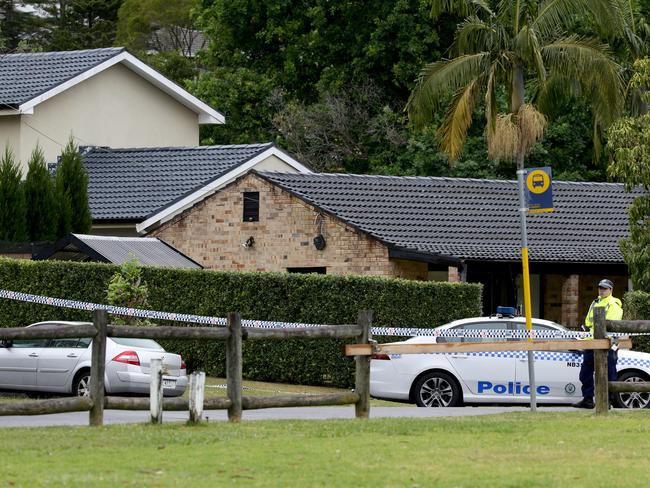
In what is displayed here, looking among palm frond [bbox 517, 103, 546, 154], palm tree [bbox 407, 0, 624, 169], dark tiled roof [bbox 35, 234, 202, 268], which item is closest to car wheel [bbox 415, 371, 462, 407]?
dark tiled roof [bbox 35, 234, 202, 268]

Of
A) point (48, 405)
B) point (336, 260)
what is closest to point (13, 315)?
point (336, 260)

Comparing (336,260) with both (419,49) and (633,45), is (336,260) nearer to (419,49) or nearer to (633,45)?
(633,45)

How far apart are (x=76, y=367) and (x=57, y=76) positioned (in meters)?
21.3

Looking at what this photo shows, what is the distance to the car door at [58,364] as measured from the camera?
22.7 m

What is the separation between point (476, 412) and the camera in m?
19.5

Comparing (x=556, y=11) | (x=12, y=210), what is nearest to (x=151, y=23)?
(x=12, y=210)

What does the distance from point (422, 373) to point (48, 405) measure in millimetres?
9033

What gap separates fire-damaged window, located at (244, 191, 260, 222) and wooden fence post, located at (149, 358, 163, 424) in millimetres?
18031

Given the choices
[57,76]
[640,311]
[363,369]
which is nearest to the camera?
[363,369]

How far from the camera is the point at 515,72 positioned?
32.8 metres

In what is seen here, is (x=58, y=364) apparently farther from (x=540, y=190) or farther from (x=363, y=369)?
(x=540, y=190)

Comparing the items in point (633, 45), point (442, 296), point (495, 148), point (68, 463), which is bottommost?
point (68, 463)

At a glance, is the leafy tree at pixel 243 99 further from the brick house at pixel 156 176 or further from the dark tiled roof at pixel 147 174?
the dark tiled roof at pixel 147 174

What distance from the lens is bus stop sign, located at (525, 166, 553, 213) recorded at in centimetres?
1864
